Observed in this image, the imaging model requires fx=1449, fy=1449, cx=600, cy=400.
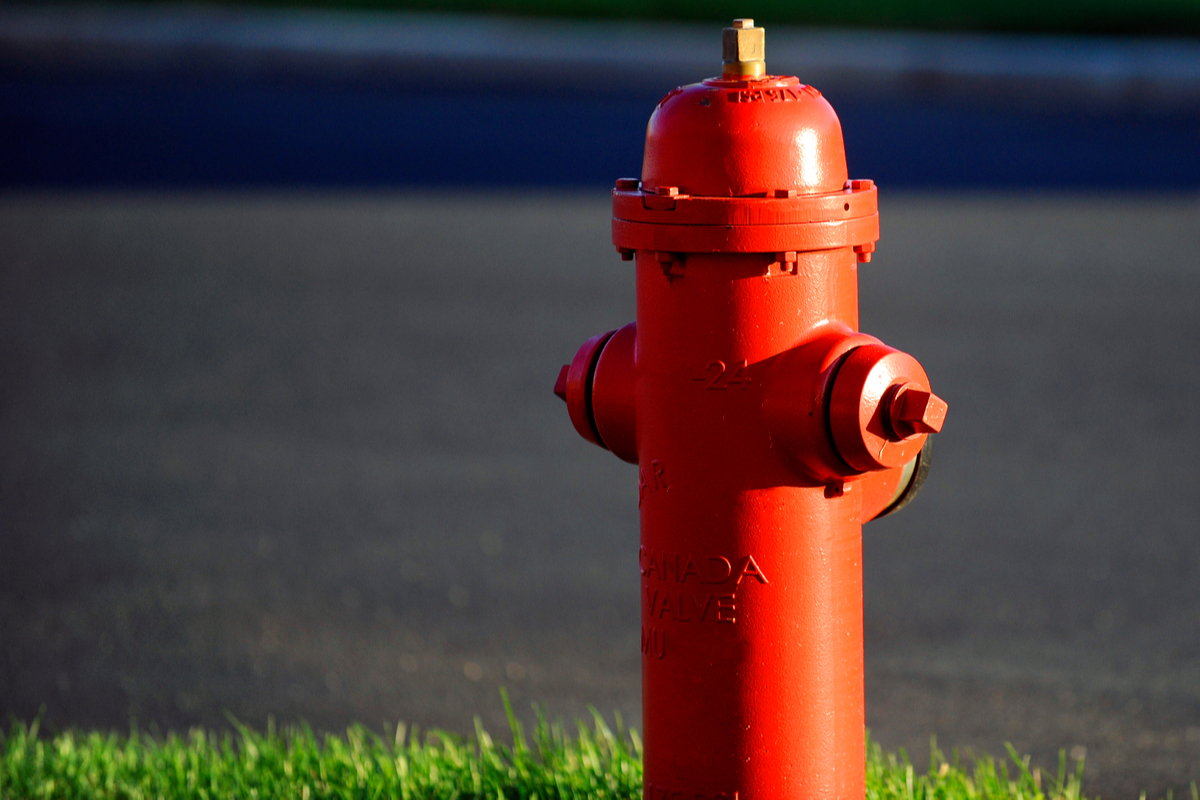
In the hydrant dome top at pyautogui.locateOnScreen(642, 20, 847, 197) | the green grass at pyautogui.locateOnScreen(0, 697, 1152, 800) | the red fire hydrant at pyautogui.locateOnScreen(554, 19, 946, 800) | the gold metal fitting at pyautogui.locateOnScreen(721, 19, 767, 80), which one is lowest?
the green grass at pyautogui.locateOnScreen(0, 697, 1152, 800)

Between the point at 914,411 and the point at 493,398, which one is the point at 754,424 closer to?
the point at 914,411

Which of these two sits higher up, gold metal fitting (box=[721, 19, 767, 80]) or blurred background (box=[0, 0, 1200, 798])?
gold metal fitting (box=[721, 19, 767, 80])

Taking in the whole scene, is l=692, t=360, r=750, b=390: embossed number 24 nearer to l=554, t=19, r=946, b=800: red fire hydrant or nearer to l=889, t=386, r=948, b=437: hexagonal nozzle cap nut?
l=554, t=19, r=946, b=800: red fire hydrant

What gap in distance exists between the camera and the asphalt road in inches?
140

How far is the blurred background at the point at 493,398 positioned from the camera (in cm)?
364

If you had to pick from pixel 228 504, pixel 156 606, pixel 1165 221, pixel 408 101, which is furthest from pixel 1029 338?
pixel 408 101

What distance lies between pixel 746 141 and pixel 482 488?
3.00 meters

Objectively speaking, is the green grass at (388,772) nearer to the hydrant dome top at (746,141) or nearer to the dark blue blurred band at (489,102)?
the hydrant dome top at (746,141)

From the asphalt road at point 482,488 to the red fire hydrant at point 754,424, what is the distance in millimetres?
1316

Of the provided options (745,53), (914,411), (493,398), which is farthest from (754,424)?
(493,398)

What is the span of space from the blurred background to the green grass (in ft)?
1.52

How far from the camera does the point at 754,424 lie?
1.94 m

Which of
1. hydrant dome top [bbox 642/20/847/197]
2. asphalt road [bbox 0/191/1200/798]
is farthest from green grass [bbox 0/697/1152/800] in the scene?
hydrant dome top [bbox 642/20/847/197]

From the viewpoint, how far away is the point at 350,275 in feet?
23.6
